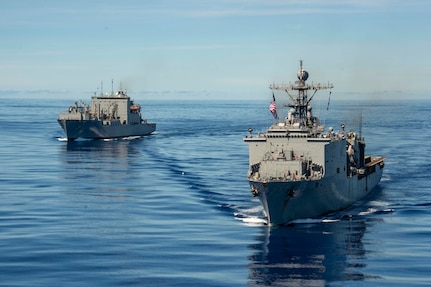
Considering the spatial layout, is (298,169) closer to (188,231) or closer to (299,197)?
(299,197)

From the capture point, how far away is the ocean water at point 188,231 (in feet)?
137

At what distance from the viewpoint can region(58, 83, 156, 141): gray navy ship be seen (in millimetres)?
133750

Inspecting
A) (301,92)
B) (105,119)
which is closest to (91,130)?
(105,119)

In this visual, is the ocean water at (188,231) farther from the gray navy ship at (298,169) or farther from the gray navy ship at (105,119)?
the gray navy ship at (105,119)

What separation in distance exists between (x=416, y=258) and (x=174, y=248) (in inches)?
608

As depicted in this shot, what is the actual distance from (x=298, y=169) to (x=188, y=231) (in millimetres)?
9759

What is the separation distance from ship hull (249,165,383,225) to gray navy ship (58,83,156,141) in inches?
3184

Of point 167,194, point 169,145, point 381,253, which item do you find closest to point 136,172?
point 167,194

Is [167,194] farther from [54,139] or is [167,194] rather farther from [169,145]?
[54,139]

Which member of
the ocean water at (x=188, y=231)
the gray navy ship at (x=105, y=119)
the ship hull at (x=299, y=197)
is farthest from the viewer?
the gray navy ship at (x=105, y=119)

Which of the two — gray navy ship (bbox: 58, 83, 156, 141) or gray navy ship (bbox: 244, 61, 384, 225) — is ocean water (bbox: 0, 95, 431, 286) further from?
gray navy ship (bbox: 58, 83, 156, 141)

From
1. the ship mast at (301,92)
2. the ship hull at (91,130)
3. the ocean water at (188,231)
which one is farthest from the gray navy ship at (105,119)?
the ship mast at (301,92)

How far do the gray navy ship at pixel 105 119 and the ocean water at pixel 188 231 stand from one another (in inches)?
1416

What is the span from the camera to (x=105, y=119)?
14175cm
